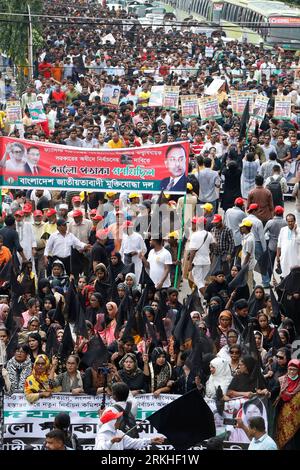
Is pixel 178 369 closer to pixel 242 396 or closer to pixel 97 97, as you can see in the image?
pixel 242 396

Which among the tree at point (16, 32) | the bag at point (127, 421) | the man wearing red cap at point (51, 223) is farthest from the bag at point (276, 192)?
the tree at point (16, 32)

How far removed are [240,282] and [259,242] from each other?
5.84 ft

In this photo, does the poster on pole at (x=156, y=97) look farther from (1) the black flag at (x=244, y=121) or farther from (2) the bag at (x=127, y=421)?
(2) the bag at (x=127, y=421)

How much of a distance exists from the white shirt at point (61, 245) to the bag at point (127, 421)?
215 inches

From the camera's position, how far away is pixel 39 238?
17.3 metres

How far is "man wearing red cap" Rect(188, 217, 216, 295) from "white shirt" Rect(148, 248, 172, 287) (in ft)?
1.38

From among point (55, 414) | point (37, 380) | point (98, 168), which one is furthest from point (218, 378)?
point (98, 168)

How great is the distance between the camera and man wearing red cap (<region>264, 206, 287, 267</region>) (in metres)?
17.4

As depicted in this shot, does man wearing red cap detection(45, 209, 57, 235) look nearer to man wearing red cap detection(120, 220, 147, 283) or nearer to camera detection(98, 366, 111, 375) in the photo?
man wearing red cap detection(120, 220, 147, 283)

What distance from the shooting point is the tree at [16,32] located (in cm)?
3447

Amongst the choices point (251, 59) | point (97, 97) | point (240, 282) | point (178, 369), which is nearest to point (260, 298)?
point (240, 282)

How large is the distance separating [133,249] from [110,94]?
12581mm

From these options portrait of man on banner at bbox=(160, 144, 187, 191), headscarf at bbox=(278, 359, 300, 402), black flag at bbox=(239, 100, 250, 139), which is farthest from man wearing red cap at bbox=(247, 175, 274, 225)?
headscarf at bbox=(278, 359, 300, 402)

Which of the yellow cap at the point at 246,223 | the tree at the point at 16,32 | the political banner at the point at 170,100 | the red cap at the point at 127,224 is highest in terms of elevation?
the tree at the point at 16,32
